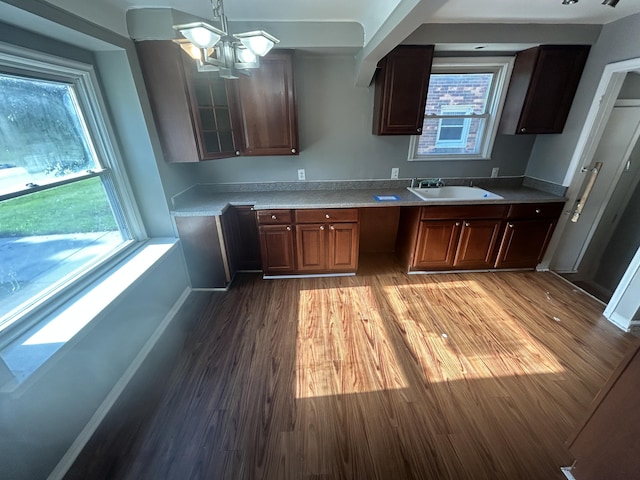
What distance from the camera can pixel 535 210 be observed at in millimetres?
2643

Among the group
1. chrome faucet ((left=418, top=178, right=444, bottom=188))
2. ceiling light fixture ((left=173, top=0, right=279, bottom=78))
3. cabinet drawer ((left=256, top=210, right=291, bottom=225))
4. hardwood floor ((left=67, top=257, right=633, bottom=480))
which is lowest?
hardwood floor ((left=67, top=257, right=633, bottom=480))

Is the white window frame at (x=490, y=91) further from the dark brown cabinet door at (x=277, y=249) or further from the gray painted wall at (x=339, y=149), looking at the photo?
the dark brown cabinet door at (x=277, y=249)

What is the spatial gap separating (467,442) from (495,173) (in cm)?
287

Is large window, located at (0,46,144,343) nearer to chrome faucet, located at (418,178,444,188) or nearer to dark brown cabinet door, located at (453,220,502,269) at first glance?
chrome faucet, located at (418,178,444,188)

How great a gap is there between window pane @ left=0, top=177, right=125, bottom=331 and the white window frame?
306cm

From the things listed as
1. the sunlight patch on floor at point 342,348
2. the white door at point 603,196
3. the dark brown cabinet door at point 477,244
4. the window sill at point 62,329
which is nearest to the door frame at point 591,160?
the white door at point 603,196

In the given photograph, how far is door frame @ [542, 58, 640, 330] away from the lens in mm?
2068

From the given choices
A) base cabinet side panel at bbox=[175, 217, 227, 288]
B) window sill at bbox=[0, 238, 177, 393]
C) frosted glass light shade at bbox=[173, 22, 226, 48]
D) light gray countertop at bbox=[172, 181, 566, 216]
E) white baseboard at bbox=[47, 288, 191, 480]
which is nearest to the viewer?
frosted glass light shade at bbox=[173, 22, 226, 48]

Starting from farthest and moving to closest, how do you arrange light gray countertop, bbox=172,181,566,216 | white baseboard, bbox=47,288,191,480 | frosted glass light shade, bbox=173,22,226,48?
light gray countertop, bbox=172,181,566,216 < white baseboard, bbox=47,288,191,480 < frosted glass light shade, bbox=173,22,226,48

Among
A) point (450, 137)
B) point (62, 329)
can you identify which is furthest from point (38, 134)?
point (450, 137)

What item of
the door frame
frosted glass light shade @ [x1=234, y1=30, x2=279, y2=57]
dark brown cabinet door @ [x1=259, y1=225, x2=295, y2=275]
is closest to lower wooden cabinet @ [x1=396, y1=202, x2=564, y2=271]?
the door frame

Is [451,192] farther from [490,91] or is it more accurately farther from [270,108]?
[270,108]

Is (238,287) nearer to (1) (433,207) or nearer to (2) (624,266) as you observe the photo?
(1) (433,207)

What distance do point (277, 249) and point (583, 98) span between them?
10.9 feet
